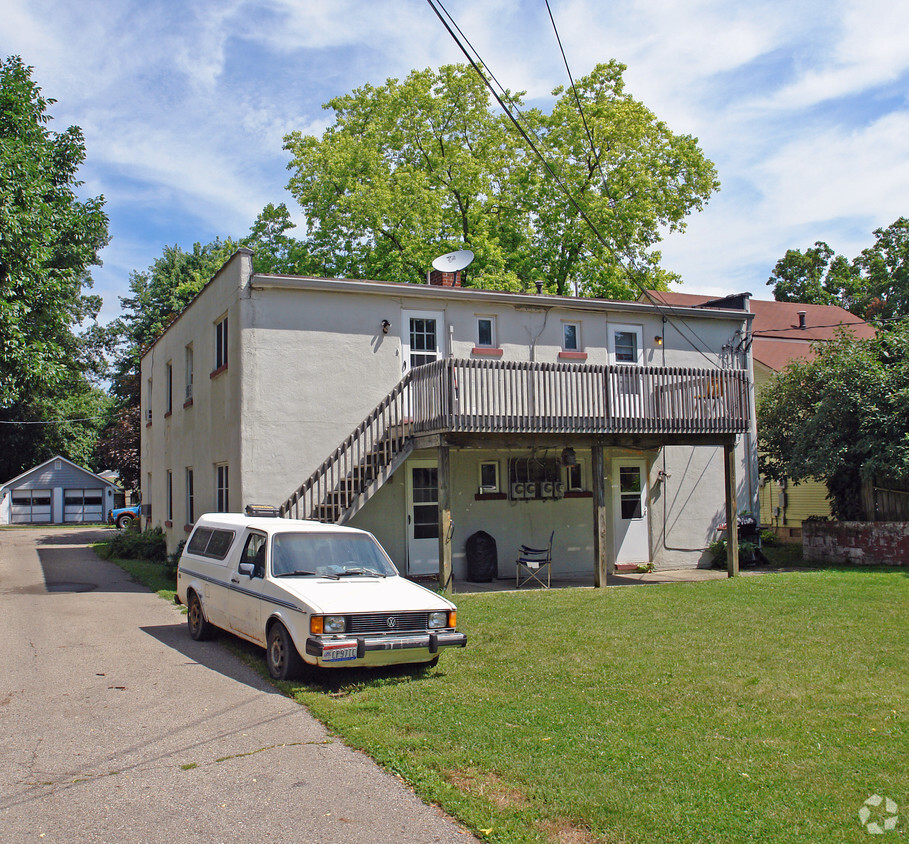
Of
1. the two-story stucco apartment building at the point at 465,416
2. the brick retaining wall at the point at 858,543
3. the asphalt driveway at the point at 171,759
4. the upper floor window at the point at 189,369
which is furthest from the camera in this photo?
the upper floor window at the point at 189,369

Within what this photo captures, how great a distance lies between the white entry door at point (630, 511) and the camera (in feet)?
59.7

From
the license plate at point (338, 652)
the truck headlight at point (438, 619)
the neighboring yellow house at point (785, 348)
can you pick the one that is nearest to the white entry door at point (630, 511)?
the neighboring yellow house at point (785, 348)

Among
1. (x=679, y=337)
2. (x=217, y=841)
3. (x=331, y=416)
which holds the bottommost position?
(x=217, y=841)

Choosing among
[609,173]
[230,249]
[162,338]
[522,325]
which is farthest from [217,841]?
[230,249]

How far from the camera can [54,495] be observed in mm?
50281

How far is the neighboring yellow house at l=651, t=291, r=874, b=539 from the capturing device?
26672 mm

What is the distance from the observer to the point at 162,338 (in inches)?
892

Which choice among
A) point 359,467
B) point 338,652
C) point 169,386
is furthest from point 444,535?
point 169,386

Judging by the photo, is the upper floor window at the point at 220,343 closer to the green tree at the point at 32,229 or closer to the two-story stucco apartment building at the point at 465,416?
the two-story stucco apartment building at the point at 465,416

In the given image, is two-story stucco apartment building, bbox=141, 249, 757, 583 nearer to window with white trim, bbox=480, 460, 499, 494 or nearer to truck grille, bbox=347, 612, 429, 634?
window with white trim, bbox=480, 460, 499, 494

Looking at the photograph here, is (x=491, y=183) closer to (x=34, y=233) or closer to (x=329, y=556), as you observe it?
(x=34, y=233)

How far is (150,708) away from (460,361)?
790 centimetres

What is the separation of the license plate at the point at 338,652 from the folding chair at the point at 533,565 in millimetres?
7678

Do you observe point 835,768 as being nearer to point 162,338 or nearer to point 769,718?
point 769,718
